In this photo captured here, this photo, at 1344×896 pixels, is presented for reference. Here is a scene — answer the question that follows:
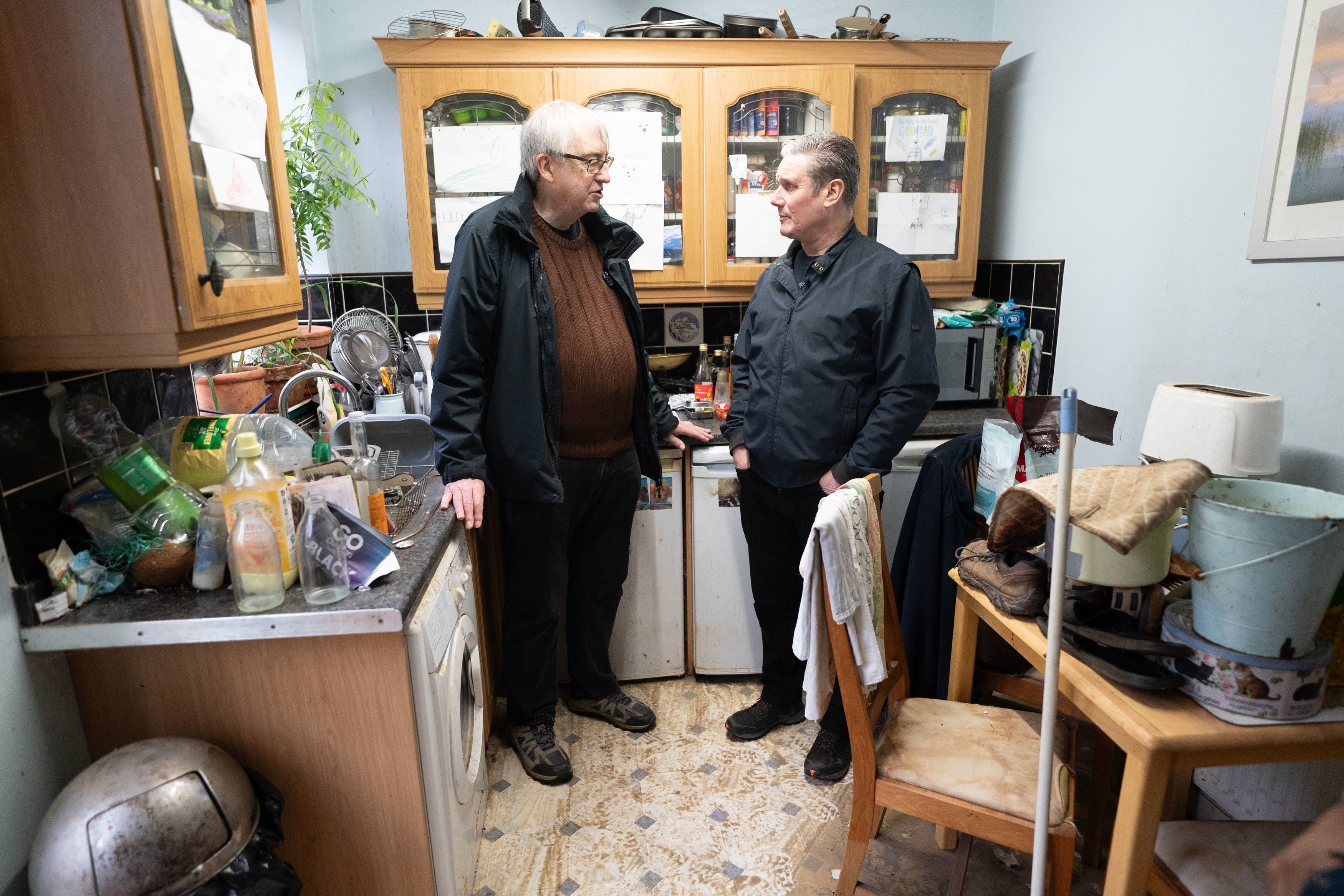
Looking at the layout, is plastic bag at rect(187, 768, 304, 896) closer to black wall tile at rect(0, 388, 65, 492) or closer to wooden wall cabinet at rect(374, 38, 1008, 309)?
black wall tile at rect(0, 388, 65, 492)

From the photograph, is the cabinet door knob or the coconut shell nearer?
the cabinet door knob

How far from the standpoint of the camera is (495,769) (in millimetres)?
1977

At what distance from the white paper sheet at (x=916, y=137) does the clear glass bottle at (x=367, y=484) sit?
1.88 m

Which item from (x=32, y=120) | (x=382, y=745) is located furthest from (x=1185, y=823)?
(x=32, y=120)

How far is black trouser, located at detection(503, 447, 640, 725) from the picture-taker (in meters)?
1.87

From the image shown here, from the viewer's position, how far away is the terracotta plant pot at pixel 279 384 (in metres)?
1.98

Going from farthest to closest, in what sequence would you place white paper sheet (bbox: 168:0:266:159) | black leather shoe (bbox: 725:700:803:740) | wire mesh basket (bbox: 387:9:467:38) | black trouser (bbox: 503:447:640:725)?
wire mesh basket (bbox: 387:9:467:38), black leather shoe (bbox: 725:700:803:740), black trouser (bbox: 503:447:640:725), white paper sheet (bbox: 168:0:266:159)

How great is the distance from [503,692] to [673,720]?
0.55 m

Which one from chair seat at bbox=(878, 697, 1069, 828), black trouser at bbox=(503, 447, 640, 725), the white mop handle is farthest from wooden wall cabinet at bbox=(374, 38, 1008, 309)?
the white mop handle

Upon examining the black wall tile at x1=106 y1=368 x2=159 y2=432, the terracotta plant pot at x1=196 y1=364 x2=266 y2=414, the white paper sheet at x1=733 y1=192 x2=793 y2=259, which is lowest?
the terracotta plant pot at x1=196 y1=364 x2=266 y2=414

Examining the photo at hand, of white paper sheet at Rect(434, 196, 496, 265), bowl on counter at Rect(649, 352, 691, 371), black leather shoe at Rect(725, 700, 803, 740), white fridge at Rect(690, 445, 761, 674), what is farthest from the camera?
bowl on counter at Rect(649, 352, 691, 371)

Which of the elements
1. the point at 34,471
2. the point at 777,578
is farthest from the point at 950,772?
the point at 34,471

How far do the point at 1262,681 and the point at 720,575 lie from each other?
1445 millimetres

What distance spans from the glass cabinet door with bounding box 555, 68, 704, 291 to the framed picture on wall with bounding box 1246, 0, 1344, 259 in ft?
4.72
